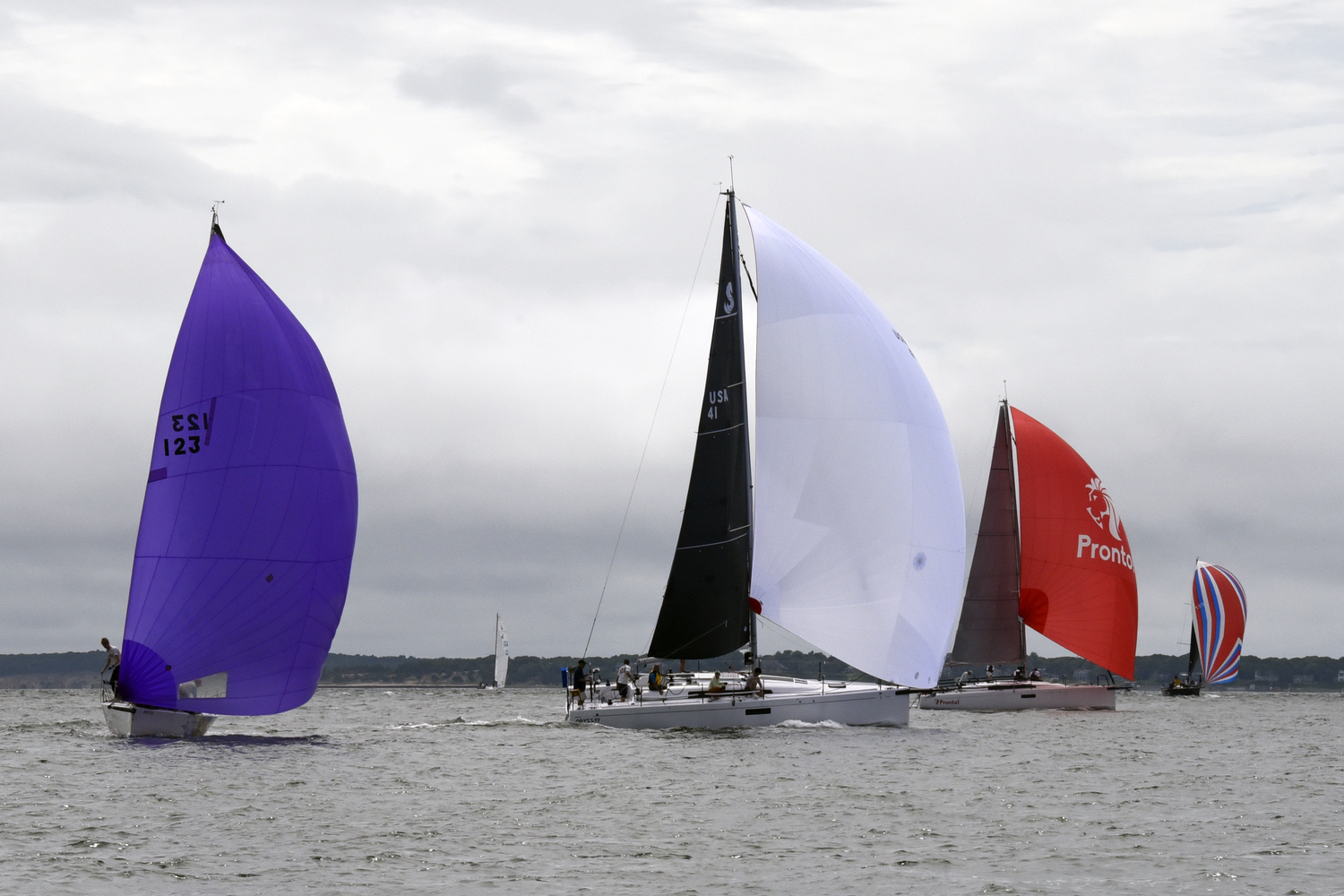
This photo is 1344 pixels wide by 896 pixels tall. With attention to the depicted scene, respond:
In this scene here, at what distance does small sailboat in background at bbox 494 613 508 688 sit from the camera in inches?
4043

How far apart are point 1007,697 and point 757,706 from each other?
18210 mm

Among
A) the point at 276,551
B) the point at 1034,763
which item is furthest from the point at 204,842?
the point at 1034,763

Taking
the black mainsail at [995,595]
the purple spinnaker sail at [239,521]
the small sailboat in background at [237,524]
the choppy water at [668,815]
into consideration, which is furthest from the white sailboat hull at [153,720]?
the black mainsail at [995,595]

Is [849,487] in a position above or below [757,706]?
above

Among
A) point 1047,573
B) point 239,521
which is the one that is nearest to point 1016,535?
point 1047,573

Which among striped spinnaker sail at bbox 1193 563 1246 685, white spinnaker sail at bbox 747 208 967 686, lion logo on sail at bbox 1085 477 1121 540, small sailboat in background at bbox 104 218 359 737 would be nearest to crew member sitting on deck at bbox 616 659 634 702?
white spinnaker sail at bbox 747 208 967 686

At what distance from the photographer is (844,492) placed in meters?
32.2

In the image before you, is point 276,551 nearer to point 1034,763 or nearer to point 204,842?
point 204,842

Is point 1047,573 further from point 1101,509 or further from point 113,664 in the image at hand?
point 113,664

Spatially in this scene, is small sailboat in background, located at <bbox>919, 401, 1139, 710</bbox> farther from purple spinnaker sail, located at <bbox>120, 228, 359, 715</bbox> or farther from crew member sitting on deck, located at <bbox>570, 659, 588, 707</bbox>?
purple spinnaker sail, located at <bbox>120, 228, 359, 715</bbox>

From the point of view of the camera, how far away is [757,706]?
104 feet

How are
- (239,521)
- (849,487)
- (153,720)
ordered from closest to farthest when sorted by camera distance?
1. (239,521)
2. (153,720)
3. (849,487)

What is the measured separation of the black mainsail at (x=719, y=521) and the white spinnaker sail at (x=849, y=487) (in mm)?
1233

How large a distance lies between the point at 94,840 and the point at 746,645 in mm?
18119
